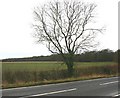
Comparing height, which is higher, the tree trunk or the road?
the tree trunk

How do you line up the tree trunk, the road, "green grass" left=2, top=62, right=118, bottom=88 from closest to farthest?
the road < "green grass" left=2, top=62, right=118, bottom=88 < the tree trunk

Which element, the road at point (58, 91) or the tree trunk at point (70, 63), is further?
the tree trunk at point (70, 63)

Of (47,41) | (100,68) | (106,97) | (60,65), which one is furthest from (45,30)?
(106,97)

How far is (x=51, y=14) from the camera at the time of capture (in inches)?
1531

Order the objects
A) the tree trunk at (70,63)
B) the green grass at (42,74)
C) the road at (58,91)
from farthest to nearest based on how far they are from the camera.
Result: the tree trunk at (70,63) < the green grass at (42,74) < the road at (58,91)

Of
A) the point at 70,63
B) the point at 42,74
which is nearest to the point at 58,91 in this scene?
the point at 42,74

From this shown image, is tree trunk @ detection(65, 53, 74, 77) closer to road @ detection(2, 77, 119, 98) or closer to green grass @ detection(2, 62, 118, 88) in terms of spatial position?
green grass @ detection(2, 62, 118, 88)

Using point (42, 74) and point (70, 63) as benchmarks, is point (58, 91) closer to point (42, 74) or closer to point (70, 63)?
point (42, 74)

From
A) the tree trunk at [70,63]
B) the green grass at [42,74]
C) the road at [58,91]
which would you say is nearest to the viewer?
the road at [58,91]

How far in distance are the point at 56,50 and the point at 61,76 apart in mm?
4297

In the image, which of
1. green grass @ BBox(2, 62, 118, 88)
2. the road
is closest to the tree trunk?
green grass @ BBox(2, 62, 118, 88)

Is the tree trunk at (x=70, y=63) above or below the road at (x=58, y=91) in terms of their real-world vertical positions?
above

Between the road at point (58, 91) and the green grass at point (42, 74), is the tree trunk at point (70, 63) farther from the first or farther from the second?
the road at point (58, 91)

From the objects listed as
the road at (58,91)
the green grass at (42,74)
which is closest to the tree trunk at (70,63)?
the green grass at (42,74)
